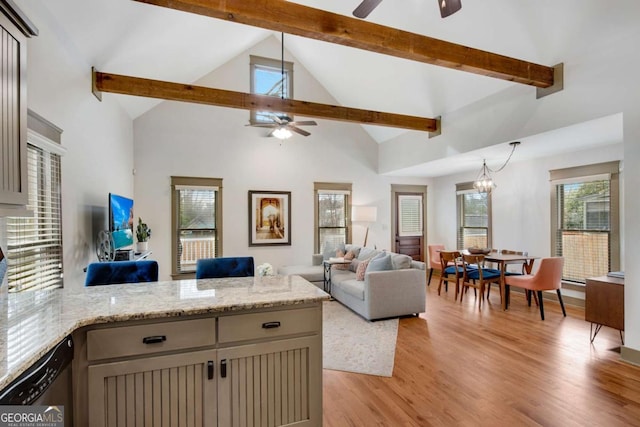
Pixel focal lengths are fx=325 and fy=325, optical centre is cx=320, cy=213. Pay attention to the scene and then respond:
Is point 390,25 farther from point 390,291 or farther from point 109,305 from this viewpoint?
point 109,305

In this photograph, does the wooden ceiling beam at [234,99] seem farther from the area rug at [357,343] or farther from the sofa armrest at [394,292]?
the area rug at [357,343]

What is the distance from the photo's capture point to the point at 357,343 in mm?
3744

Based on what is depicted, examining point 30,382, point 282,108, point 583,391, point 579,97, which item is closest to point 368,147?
point 282,108

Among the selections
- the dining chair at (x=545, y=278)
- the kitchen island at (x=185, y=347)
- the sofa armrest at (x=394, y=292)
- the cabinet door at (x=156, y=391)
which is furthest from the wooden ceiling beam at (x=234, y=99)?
the cabinet door at (x=156, y=391)

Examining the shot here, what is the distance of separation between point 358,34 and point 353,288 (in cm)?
336

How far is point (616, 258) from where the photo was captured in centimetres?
478

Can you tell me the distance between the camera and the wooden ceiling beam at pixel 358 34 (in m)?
2.48

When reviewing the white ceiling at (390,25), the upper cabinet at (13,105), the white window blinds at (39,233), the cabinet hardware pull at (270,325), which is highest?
the white ceiling at (390,25)

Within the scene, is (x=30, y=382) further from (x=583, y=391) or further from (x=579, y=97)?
(x=579, y=97)

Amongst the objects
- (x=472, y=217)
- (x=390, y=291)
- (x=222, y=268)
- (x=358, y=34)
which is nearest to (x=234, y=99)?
(x=358, y=34)

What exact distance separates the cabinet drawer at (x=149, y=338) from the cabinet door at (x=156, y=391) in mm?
48

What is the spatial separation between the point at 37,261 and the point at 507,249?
7.13 m

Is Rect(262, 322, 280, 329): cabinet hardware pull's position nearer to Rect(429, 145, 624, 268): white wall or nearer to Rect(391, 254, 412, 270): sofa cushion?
Rect(391, 254, 412, 270): sofa cushion

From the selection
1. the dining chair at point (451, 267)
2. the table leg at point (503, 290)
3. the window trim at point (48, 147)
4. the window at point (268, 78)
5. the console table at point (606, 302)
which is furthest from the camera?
the window at point (268, 78)
